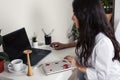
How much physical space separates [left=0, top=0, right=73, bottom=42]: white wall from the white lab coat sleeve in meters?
0.81

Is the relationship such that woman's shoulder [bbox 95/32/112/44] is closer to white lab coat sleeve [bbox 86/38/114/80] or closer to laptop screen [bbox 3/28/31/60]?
white lab coat sleeve [bbox 86/38/114/80]

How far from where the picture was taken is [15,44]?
4.87ft

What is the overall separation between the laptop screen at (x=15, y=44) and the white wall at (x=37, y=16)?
16 cm

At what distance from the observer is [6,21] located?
1.61m

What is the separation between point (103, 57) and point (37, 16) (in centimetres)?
103

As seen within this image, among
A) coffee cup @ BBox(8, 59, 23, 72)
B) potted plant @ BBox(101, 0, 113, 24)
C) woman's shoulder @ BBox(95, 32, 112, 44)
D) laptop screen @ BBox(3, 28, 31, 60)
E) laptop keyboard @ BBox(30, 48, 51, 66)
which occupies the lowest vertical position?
laptop keyboard @ BBox(30, 48, 51, 66)

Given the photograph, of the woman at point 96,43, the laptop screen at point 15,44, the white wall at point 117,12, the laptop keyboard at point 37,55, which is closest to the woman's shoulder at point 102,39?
the woman at point 96,43

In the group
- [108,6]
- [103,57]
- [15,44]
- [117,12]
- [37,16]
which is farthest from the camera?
[108,6]

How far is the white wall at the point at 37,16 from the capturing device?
162 cm

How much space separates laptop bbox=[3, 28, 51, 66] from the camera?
1383mm

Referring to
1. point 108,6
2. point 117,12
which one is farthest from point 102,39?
point 108,6

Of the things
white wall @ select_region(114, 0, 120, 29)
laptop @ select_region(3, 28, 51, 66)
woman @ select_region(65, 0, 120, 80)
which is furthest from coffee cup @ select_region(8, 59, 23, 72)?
white wall @ select_region(114, 0, 120, 29)

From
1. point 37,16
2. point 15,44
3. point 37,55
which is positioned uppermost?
point 37,16

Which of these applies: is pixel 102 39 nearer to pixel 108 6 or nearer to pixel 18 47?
pixel 18 47
